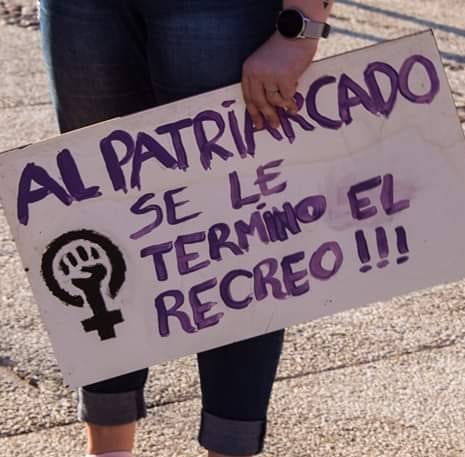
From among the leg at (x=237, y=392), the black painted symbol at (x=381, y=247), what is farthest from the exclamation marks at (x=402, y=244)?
the leg at (x=237, y=392)

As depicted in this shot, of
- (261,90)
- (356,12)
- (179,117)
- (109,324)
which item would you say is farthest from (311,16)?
(356,12)

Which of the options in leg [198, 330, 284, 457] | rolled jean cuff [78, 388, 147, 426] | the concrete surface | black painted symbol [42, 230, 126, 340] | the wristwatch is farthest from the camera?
the concrete surface

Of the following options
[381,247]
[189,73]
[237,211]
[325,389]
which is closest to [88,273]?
[237,211]

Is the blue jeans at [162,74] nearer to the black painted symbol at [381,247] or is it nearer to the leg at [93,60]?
the leg at [93,60]

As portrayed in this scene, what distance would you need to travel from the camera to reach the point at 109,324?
2402mm

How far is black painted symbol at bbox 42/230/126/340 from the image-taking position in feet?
7.72

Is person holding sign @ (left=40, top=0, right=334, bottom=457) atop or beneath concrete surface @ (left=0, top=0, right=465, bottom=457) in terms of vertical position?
atop

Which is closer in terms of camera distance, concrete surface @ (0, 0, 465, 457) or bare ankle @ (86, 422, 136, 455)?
bare ankle @ (86, 422, 136, 455)

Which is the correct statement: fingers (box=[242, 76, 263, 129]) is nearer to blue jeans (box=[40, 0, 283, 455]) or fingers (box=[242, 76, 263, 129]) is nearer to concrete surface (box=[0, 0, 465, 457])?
blue jeans (box=[40, 0, 283, 455])

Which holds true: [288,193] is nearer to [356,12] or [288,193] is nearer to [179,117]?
[179,117]

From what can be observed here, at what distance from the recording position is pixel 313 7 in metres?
2.24

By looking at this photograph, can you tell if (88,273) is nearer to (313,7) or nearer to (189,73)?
(189,73)

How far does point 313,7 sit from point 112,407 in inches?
37.2

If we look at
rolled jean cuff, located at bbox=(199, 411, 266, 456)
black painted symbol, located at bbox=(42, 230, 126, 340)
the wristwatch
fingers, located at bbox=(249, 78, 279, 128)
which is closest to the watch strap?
the wristwatch
